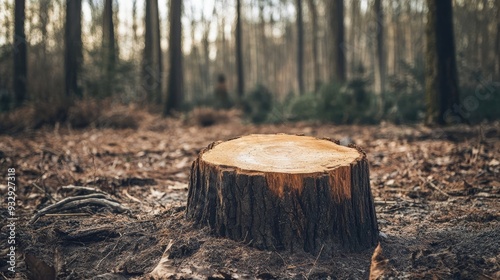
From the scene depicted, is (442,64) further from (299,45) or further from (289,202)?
(299,45)

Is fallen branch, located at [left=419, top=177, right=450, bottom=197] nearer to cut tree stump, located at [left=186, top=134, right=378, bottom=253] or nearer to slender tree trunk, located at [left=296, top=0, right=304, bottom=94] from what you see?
cut tree stump, located at [left=186, top=134, right=378, bottom=253]

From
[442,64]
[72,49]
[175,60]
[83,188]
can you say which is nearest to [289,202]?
[83,188]

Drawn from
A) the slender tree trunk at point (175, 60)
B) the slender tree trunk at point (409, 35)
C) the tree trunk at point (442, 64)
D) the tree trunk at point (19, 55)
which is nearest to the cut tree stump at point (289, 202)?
the tree trunk at point (442, 64)

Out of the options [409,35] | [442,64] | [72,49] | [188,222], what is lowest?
[188,222]

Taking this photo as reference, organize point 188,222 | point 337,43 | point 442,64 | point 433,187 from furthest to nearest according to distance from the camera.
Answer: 1. point 337,43
2. point 442,64
3. point 433,187
4. point 188,222

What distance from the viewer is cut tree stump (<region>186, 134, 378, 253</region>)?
9.48 ft

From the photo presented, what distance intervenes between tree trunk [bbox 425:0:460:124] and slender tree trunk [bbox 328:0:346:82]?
4.89 metres

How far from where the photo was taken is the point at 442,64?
25.9 feet

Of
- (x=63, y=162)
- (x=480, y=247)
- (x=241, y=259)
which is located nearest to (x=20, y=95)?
(x=63, y=162)

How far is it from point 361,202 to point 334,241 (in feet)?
1.11

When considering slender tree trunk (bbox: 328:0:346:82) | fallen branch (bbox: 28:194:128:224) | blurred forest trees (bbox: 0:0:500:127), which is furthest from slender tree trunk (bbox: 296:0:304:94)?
fallen branch (bbox: 28:194:128:224)

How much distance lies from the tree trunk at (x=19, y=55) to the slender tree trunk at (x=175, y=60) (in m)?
3.93

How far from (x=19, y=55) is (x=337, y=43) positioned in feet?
28.2

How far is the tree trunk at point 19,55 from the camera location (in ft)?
37.2
